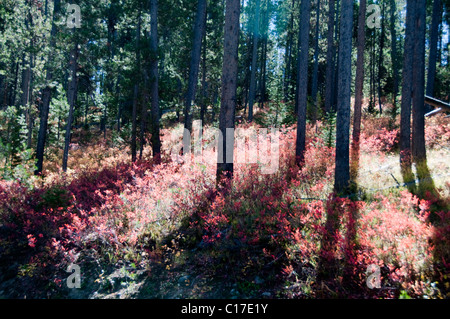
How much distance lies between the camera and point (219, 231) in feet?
16.8

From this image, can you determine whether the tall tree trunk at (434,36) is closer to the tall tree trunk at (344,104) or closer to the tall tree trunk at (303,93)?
the tall tree trunk at (303,93)

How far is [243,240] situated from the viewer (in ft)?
14.9

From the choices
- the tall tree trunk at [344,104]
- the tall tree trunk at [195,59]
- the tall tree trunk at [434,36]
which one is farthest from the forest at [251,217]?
the tall tree trunk at [434,36]

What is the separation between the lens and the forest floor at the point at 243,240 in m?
3.65

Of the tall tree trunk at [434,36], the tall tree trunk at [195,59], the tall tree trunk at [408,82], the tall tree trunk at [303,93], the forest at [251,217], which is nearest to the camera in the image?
the forest at [251,217]

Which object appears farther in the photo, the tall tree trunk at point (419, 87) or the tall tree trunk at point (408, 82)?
the tall tree trunk at point (408, 82)

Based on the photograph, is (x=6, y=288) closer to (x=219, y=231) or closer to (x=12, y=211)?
(x=12, y=211)

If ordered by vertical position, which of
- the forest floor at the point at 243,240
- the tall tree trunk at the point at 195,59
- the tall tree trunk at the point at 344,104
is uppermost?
the tall tree trunk at the point at 195,59

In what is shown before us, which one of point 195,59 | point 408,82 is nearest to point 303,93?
point 408,82

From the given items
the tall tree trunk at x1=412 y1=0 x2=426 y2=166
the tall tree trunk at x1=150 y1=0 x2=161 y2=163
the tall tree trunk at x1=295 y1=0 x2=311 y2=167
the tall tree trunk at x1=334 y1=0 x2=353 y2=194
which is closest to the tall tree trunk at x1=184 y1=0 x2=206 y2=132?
the tall tree trunk at x1=150 y1=0 x2=161 y2=163

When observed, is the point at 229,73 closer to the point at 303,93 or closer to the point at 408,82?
the point at 303,93

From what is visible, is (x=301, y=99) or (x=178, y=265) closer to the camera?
(x=178, y=265)
